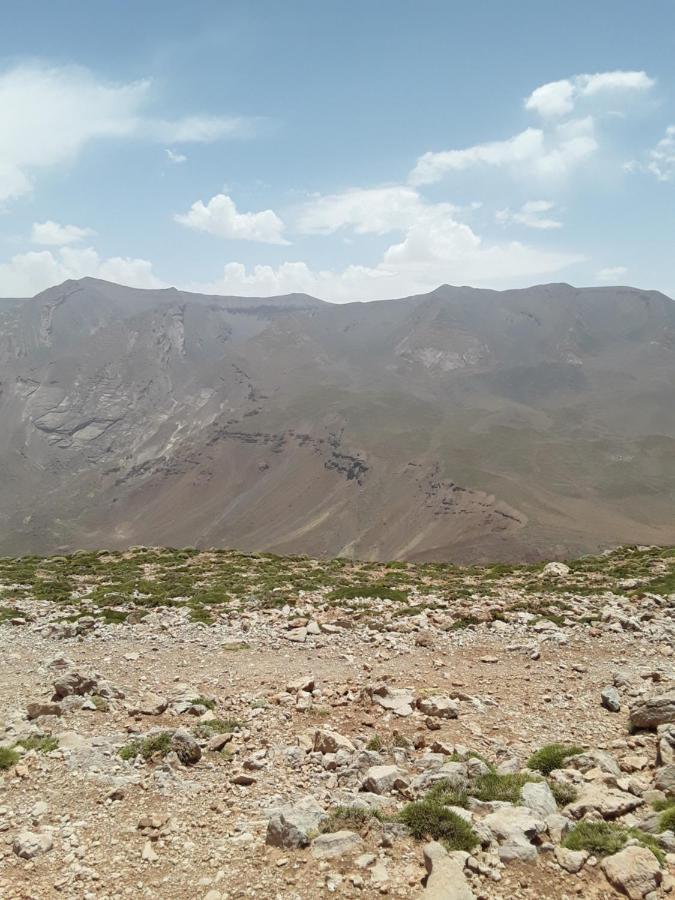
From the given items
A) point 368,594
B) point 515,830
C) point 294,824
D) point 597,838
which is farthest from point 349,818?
point 368,594

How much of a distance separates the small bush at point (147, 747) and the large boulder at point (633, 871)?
843cm

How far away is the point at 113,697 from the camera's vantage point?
15.9m

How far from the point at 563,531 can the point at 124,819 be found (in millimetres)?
200303

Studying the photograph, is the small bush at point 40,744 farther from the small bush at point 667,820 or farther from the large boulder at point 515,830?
the small bush at point 667,820

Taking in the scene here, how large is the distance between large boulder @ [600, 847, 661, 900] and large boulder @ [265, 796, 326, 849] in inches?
171

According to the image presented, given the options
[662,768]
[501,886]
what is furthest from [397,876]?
[662,768]

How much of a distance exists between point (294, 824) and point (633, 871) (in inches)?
193

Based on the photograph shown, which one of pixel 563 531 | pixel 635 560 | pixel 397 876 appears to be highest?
pixel 397 876

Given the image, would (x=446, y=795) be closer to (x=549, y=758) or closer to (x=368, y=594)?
(x=549, y=758)

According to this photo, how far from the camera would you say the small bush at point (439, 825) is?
913 centimetres

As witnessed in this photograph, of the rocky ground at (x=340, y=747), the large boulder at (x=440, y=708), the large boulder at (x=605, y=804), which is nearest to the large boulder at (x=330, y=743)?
the rocky ground at (x=340, y=747)

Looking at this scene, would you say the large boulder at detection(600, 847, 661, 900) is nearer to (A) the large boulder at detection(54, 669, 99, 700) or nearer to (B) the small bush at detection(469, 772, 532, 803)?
(B) the small bush at detection(469, 772, 532, 803)

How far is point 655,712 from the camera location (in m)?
13.6

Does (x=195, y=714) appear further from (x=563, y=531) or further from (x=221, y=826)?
(x=563, y=531)
